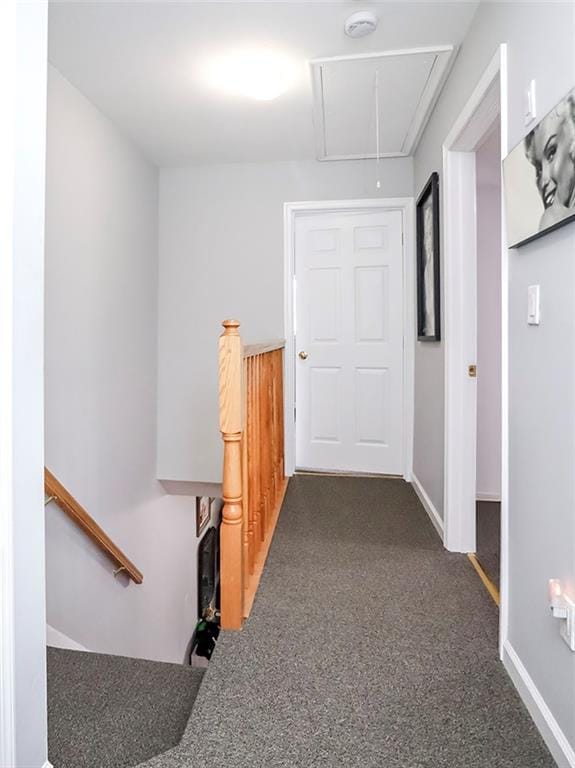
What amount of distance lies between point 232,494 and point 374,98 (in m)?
2.21

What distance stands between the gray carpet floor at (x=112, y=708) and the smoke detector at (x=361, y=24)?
264 cm

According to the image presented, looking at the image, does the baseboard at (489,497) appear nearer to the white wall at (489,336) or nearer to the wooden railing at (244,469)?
the white wall at (489,336)

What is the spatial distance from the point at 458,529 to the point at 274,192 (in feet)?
8.57

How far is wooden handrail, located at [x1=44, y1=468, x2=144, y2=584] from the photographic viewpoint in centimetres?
215

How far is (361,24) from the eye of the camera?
191cm

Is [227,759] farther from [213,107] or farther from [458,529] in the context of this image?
[213,107]

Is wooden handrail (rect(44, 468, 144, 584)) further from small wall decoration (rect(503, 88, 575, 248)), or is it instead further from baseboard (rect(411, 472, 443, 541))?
small wall decoration (rect(503, 88, 575, 248))

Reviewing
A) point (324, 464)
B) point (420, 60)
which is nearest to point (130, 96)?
point (420, 60)

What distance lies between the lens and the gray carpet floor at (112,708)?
1.40 meters

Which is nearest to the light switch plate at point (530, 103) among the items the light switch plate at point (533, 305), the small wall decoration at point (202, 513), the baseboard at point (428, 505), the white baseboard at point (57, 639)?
the light switch plate at point (533, 305)

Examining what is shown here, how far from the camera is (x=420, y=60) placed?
7.15 ft

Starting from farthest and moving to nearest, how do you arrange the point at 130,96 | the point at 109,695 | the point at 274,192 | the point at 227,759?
1. the point at 274,192
2. the point at 130,96
3. the point at 109,695
4. the point at 227,759

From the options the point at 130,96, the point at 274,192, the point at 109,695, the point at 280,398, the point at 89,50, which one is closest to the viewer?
the point at 109,695

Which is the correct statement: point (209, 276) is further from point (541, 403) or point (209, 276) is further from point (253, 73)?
point (541, 403)
